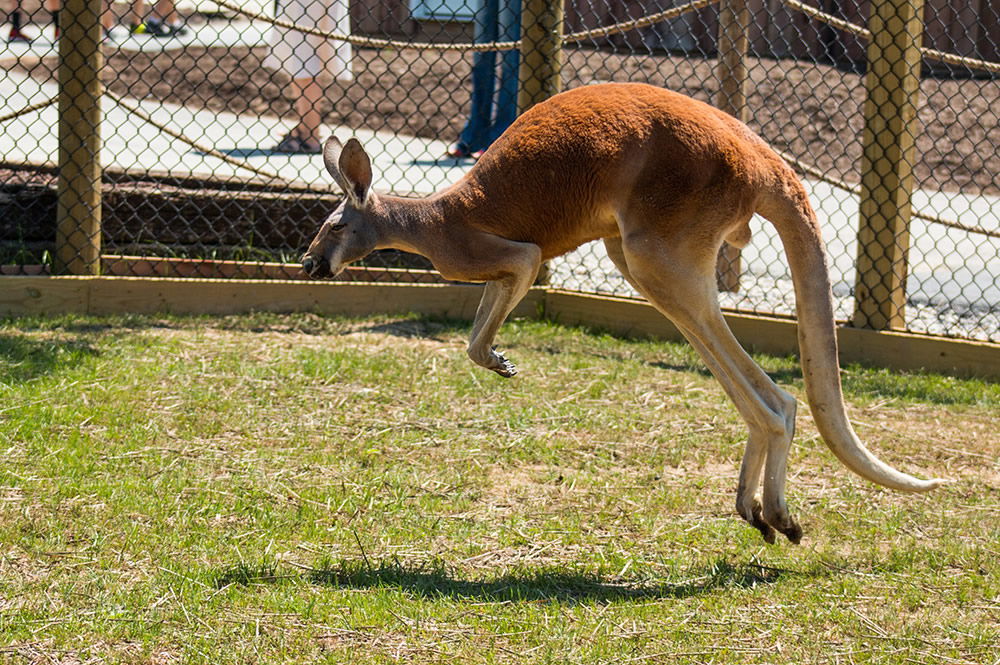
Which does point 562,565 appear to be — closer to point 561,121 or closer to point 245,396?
point 561,121

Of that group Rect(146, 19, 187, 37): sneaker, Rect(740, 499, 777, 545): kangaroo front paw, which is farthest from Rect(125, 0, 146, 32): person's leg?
Rect(740, 499, 777, 545): kangaroo front paw

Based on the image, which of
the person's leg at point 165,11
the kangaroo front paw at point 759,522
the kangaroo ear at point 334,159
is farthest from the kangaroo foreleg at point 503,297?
the person's leg at point 165,11

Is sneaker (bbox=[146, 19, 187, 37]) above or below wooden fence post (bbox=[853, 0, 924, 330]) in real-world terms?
above

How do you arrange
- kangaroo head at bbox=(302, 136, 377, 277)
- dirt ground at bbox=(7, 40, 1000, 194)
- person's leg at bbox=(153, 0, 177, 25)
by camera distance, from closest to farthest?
kangaroo head at bbox=(302, 136, 377, 277) < dirt ground at bbox=(7, 40, 1000, 194) < person's leg at bbox=(153, 0, 177, 25)

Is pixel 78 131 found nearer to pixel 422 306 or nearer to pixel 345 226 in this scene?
pixel 422 306

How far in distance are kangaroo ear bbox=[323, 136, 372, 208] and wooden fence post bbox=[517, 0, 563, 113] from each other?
9.59 feet

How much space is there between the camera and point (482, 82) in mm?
8906

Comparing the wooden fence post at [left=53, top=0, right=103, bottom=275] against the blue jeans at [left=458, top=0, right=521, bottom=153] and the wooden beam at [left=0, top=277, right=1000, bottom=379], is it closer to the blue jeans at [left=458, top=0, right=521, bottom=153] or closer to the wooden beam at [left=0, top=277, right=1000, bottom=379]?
the wooden beam at [left=0, top=277, right=1000, bottom=379]

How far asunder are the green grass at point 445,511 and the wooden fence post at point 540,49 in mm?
1348

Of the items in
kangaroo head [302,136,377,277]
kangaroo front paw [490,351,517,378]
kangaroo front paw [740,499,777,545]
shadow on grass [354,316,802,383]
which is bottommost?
kangaroo front paw [740,499,777,545]

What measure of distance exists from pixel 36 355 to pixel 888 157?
411cm

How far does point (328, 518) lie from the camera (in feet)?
13.3

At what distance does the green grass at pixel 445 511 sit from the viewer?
3209 mm

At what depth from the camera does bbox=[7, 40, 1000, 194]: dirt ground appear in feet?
38.0
